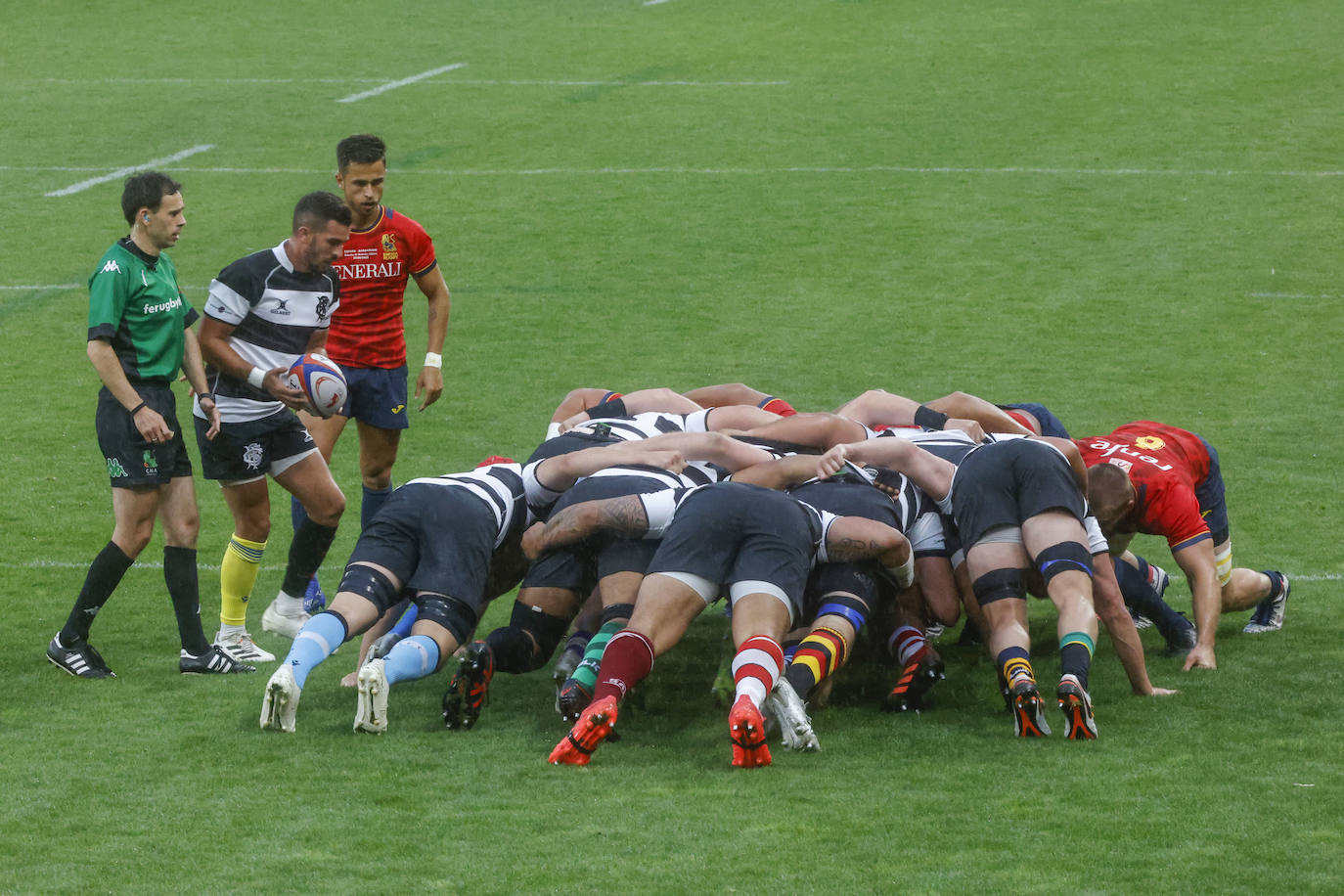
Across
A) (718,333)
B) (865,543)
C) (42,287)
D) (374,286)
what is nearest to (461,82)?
(42,287)

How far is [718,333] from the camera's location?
13.7 m

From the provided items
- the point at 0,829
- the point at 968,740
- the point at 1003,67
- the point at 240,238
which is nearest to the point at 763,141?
the point at 1003,67

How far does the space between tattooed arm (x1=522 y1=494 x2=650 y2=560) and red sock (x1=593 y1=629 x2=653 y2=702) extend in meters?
0.57

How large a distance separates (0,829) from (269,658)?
2153mm

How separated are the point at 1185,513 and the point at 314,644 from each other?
3719 mm

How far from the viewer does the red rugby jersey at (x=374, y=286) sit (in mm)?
8398

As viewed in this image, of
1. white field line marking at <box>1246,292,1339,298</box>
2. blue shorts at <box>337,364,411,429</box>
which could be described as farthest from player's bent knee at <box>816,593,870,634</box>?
white field line marking at <box>1246,292,1339,298</box>

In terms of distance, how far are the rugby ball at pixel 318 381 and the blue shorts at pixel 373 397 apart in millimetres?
1141

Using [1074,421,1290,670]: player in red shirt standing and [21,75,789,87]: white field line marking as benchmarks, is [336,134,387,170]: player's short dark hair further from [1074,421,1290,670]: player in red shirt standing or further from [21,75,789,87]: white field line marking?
[21,75,789,87]: white field line marking

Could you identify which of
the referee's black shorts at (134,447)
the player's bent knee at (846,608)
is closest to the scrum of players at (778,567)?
the player's bent knee at (846,608)

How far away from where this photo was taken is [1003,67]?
21703 millimetres

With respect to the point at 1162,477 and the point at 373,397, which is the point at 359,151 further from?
the point at 1162,477

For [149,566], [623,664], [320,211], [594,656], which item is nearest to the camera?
[623,664]

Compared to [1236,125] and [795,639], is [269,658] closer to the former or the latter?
[795,639]
